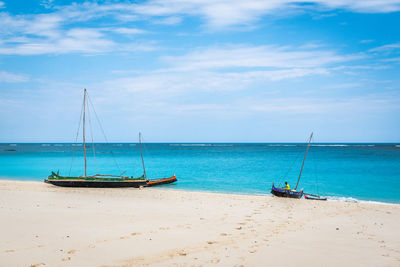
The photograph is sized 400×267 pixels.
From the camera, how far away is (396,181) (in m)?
37.4

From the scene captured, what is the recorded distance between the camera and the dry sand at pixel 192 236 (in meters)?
8.61

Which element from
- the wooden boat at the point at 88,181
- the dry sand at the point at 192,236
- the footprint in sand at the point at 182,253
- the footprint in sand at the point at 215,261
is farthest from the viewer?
the wooden boat at the point at 88,181

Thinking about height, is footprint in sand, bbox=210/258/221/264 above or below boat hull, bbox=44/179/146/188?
above

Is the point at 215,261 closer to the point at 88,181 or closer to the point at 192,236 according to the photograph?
the point at 192,236

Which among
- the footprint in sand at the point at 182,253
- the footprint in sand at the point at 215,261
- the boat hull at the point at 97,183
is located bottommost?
the boat hull at the point at 97,183

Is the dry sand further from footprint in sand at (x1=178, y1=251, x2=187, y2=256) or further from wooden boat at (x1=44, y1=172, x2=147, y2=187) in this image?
wooden boat at (x1=44, y1=172, x2=147, y2=187)

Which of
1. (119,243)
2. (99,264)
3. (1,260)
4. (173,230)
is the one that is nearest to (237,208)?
(173,230)

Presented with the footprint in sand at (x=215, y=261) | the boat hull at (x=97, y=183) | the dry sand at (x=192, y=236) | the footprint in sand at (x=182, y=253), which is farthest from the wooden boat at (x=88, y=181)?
the footprint in sand at (x=215, y=261)

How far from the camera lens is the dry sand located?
339 inches

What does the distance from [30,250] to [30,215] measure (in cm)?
553

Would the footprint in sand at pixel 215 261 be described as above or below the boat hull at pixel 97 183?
above

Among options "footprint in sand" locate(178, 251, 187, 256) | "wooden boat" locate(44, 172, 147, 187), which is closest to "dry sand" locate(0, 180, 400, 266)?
"footprint in sand" locate(178, 251, 187, 256)

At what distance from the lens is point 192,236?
10.9 m

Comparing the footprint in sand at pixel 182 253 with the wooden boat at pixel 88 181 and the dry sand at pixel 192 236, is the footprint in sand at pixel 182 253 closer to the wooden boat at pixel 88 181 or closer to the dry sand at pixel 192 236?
the dry sand at pixel 192 236
